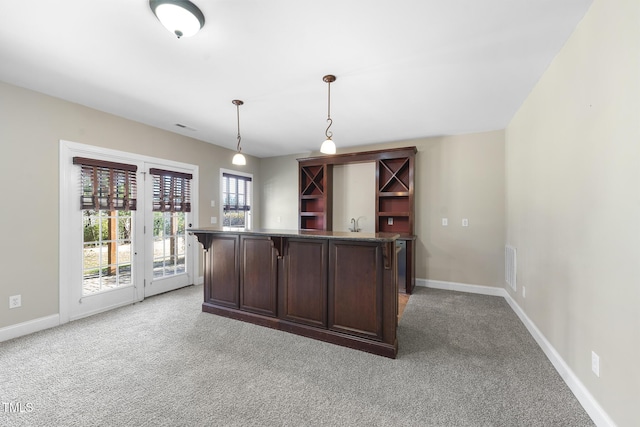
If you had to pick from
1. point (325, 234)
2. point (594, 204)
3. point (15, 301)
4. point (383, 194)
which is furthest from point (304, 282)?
point (15, 301)

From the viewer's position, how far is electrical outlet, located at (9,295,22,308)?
8.96ft

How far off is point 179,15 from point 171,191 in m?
3.16

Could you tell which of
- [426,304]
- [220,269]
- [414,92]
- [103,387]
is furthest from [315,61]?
[426,304]

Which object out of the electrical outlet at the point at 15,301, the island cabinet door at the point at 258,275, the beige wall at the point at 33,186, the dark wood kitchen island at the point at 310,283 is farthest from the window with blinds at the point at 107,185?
the island cabinet door at the point at 258,275

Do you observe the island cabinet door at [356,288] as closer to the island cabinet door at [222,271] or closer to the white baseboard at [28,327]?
the island cabinet door at [222,271]

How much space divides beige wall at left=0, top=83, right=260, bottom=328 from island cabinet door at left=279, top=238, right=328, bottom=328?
2.68 meters

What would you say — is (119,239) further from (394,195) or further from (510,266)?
(510,266)

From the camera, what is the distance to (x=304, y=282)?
2.80 m

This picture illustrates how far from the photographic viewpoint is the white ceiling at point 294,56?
174 centimetres

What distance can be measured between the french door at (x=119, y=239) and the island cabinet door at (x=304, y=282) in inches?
96.6

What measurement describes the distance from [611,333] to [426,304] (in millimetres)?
2317

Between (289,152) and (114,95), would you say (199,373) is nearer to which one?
(114,95)

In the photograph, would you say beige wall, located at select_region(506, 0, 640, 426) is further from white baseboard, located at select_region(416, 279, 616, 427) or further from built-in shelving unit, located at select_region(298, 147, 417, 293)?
built-in shelving unit, located at select_region(298, 147, 417, 293)

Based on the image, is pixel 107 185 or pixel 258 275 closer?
pixel 258 275
